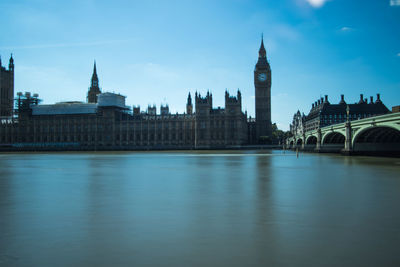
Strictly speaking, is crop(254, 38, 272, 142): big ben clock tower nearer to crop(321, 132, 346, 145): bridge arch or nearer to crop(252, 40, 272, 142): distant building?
crop(252, 40, 272, 142): distant building

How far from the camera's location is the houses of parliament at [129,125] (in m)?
97.1

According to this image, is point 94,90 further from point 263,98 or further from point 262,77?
point 263,98

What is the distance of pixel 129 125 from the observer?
103750 millimetres

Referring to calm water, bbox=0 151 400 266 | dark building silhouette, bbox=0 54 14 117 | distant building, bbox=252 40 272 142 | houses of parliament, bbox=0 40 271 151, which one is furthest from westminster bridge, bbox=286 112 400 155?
dark building silhouette, bbox=0 54 14 117

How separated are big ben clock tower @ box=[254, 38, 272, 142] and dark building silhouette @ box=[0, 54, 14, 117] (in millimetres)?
96387

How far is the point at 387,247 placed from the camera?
570 cm

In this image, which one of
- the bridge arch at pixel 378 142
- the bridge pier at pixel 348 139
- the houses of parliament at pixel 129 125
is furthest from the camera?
the houses of parliament at pixel 129 125

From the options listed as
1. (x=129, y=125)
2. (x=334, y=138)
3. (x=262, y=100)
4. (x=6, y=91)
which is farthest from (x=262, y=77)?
(x=6, y=91)

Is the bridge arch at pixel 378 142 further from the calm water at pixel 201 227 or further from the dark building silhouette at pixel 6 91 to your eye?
the dark building silhouette at pixel 6 91

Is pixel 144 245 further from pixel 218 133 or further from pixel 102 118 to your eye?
pixel 102 118

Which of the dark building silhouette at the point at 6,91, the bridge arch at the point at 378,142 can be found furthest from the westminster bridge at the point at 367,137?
the dark building silhouette at the point at 6,91

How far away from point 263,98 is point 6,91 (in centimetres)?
10254

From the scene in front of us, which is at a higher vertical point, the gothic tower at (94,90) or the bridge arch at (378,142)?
the gothic tower at (94,90)

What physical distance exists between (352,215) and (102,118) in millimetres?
103622
